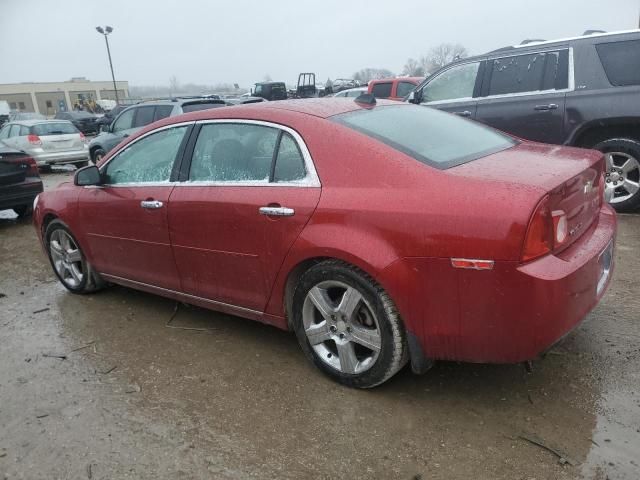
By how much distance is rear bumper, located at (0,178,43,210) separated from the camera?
7.76m

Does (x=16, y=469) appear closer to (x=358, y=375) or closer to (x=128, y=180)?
(x=358, y=375)

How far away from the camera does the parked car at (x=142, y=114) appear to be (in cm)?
1030

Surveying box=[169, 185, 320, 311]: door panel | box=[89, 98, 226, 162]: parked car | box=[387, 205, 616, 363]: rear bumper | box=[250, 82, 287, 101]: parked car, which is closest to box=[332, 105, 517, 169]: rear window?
box=[169, 185, 320, 311]: door panel

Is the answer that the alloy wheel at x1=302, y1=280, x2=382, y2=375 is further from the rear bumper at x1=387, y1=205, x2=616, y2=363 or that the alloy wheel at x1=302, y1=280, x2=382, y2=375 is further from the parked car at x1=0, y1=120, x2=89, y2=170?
the parked car at x1=0, y1=120, x2=89, y2=170

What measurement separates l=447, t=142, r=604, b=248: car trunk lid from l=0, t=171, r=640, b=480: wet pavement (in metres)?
0.86

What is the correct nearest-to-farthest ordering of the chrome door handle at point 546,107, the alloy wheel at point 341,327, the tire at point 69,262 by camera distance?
the alloy wheel at point 341,327, the tire at point 69,262, the chrome door handle at point 546,107

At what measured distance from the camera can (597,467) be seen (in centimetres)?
227

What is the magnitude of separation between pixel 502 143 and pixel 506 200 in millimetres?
1151

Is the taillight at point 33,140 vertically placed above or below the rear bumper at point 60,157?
above

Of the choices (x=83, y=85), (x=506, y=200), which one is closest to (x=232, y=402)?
(x=506, y=200)

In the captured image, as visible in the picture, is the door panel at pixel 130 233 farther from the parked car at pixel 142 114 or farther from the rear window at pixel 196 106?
the rear window at pixel 196 106

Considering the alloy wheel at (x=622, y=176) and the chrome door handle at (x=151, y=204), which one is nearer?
the chrome door handle at (x=151, y=204)

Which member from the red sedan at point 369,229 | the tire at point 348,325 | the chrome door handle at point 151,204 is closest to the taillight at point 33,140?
the red sedan at point 369,229

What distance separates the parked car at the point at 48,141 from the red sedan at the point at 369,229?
11206mm
